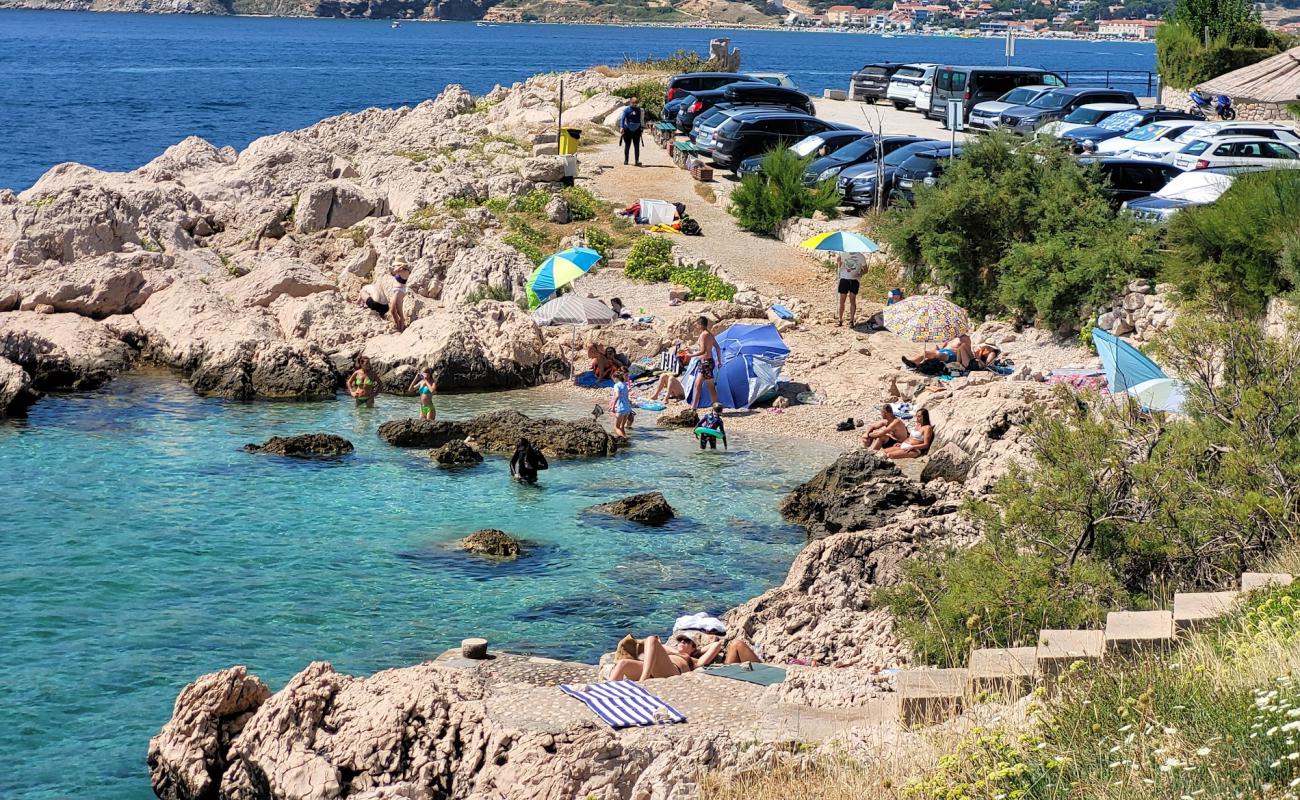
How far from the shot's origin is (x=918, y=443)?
73.0ft

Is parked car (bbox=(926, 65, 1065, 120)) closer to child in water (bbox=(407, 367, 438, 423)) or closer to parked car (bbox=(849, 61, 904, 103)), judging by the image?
parked car (bbox=(849, 61, 904, 103))

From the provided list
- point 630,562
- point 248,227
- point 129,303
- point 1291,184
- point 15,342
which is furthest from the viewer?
point 248,227

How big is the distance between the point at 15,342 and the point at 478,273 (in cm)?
909

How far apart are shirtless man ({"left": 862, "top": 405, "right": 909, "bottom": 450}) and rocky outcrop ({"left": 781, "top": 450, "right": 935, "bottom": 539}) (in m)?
2.06

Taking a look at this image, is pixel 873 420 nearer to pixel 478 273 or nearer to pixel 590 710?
pixel 478 273

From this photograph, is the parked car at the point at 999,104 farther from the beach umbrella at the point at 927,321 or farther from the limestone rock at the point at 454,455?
the limestone rock at the point at 454,455

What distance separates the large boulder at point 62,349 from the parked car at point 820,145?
16.0 m

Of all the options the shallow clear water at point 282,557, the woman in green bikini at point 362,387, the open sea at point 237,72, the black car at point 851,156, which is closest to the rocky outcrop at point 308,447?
the shallow clear water at point 282,557

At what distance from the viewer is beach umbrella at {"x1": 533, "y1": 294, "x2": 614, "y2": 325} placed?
27.2 metres

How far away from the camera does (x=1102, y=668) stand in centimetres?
968

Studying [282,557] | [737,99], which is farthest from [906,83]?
[282,557]

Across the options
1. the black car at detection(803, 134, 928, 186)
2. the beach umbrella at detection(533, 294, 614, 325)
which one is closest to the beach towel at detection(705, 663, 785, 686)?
the beach umbrella at detection(533, 294, 614, 325)

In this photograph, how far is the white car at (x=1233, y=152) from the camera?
109ft

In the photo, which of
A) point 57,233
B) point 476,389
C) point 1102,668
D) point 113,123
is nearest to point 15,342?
point 57,233
